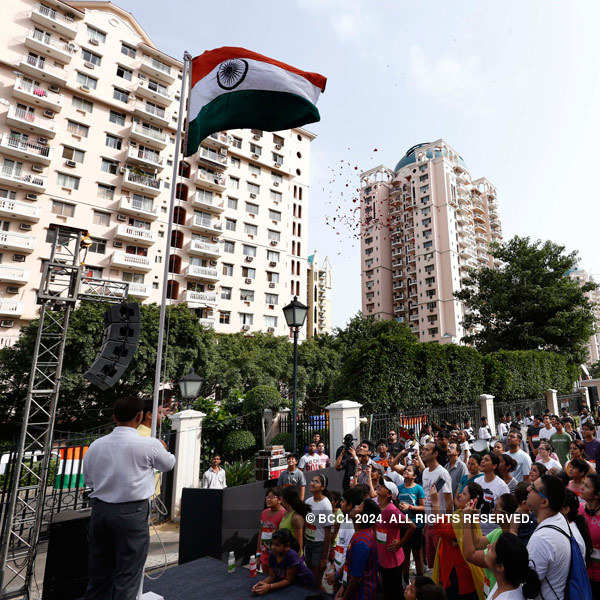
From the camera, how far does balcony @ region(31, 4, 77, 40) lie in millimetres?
32219

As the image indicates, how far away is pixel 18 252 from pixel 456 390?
104 ft

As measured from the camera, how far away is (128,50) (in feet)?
123

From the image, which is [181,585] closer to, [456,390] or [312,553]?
[312,553]

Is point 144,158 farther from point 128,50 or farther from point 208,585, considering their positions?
point 208,585

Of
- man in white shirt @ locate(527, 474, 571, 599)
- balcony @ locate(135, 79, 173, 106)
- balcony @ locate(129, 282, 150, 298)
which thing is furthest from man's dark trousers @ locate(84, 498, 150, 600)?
balcony @ locate(135, 79, 173, 106)

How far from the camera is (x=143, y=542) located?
10.8 ft

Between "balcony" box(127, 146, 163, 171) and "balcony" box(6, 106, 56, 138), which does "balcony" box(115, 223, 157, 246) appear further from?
"balcony" box(6, 106, 56, 138)

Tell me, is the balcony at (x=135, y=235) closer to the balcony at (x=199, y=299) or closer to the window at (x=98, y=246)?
the window at (x=98, y=246)

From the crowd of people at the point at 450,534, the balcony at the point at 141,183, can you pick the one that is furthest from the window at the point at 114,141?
the crowd of people at the point at 450,534

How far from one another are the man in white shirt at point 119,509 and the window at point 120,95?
4135 centimetres

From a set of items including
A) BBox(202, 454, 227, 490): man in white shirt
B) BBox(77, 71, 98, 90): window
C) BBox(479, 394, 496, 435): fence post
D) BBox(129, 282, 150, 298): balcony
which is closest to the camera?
BBox(202, 454, 227, 490): man in white shirt

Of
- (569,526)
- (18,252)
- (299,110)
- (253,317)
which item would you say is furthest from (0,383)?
(569,526)

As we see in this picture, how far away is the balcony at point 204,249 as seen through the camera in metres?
38.1

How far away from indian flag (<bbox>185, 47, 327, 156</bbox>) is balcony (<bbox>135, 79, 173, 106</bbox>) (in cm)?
3722
